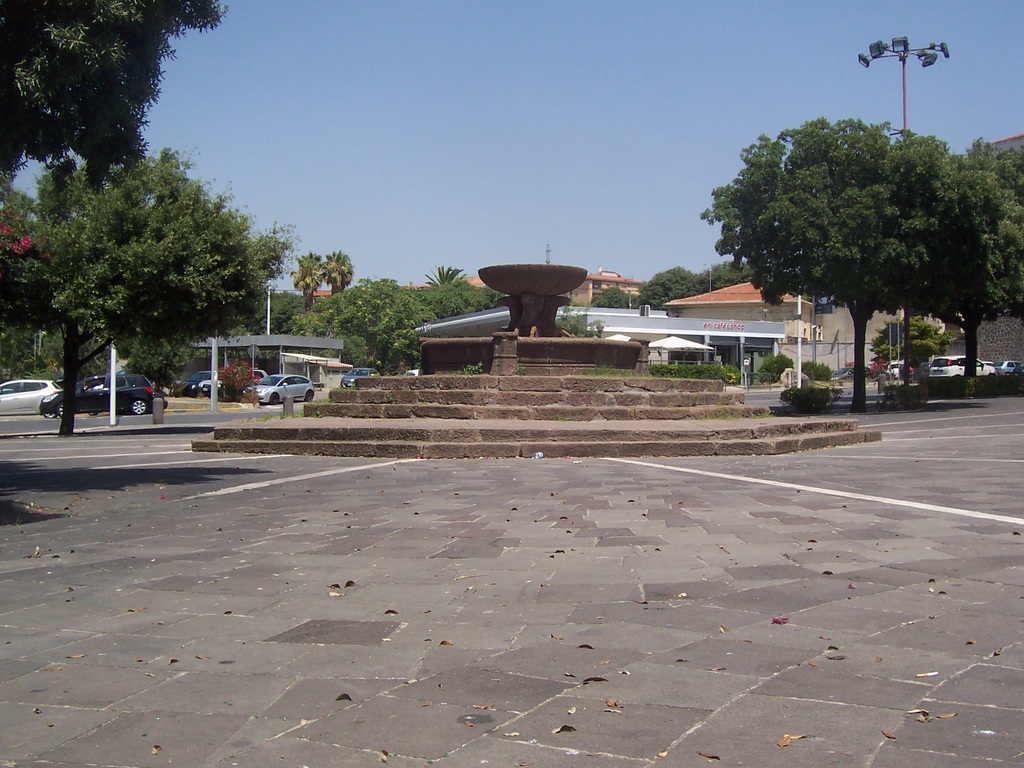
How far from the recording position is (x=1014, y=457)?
12164mm

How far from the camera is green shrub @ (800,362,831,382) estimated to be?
47.9 m

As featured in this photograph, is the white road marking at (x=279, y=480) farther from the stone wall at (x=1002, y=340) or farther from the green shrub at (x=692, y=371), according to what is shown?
the stone wall at (x=1002, y=340)

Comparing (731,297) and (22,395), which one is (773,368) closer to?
(731,297)

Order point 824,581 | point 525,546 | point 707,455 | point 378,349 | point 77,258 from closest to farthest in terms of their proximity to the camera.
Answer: point 824,581, point 525,546, point 707,455, point 77,258, point 378,349

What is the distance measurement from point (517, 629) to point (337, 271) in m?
68.5

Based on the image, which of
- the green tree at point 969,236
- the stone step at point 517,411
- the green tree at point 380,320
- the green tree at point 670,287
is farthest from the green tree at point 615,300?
the stone step at point 517,411

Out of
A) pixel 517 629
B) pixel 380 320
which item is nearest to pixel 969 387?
pixel 517 629

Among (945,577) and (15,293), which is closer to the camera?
(945,577)

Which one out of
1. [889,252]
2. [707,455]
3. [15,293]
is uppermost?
[889,252]

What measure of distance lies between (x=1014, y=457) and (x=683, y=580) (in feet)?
29.8

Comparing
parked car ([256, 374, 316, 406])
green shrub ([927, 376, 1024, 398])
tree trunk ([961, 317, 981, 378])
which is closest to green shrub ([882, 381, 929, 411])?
green shrub ([927, 376, 1024, 398])

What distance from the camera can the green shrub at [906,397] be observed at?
2619cm

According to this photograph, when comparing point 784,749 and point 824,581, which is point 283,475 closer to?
point 824,581

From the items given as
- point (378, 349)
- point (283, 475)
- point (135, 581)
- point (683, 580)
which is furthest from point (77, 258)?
point (378, 349)
